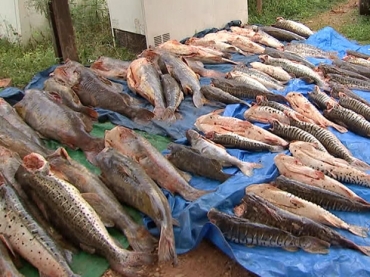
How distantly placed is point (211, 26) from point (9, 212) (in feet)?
24.7

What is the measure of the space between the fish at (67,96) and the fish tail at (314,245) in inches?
131

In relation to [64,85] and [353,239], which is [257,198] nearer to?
[353,239]

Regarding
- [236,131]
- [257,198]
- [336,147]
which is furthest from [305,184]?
[236,131]

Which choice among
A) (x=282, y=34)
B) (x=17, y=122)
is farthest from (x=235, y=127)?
(x=282, y=34)

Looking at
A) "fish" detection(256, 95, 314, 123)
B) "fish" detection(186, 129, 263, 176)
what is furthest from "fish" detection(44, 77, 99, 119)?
"fish" detection(256, 95, 314, 123)

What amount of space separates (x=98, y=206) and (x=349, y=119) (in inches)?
132

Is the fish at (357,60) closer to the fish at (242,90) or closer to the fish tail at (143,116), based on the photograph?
the fish at (242,90)

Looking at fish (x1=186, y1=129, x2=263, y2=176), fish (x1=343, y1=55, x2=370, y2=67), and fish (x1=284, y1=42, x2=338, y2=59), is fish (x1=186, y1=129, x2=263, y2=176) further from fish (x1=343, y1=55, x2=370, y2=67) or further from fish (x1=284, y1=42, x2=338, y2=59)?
fish (x1=284, y1=42, x2=338, y2=59)

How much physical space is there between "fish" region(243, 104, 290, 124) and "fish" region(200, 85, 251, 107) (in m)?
0.37

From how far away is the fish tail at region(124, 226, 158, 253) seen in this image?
3812 mm

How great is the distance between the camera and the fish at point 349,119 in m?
5.62

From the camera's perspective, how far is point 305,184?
4.37 meters

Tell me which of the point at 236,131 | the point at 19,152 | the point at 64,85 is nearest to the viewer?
the point at 19,152

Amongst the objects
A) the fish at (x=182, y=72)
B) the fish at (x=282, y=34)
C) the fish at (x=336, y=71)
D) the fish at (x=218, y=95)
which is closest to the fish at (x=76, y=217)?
the fish at (x=182, y=72)
